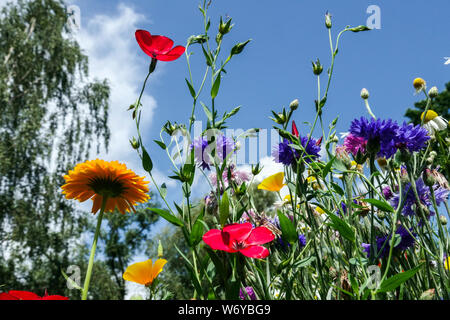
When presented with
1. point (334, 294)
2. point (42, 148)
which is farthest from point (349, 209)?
point (42, 148)

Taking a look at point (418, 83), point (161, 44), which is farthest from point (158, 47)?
point (418, 83)

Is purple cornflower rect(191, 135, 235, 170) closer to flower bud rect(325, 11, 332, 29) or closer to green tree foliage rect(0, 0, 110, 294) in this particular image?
flower bud rect(325, 11, 332, 29)

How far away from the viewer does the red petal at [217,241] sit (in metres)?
0.38

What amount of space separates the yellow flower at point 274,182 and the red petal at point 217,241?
18.2 inches

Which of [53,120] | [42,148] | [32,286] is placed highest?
[53,120]

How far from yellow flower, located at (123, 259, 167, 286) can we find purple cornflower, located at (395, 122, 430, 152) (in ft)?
1.40

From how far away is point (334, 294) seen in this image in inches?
21.0

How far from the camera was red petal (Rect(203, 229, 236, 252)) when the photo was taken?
379mm

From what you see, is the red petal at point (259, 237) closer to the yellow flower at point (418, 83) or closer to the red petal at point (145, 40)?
the red petal at point (145, 40)
